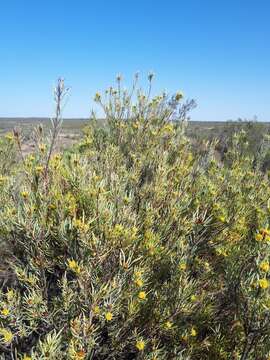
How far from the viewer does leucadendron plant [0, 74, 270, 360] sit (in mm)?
1986

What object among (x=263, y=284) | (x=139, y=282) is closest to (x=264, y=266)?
(x=263, y=284)

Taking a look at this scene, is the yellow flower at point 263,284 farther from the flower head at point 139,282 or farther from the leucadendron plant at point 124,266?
the flower head at point 139,282

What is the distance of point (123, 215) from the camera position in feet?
7.33

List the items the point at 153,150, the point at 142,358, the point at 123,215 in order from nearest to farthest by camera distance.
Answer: the point at 123,215 < the point at 142,358 < the point at 153,150

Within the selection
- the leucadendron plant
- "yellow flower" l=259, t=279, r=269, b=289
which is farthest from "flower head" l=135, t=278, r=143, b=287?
"yellow flower" l=259, t=279, r=269, b=289

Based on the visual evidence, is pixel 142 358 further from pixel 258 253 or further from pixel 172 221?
pixel 258 253

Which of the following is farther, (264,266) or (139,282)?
(139,282)

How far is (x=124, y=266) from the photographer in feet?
6.68

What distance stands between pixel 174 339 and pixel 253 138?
24.2 m

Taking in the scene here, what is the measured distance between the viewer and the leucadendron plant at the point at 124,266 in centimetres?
199

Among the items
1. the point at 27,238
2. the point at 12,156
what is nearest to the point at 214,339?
the point at 27,238

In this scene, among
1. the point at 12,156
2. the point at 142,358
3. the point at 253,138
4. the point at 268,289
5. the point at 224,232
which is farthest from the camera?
the point at 253,138

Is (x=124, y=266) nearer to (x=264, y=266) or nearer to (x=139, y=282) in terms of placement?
(x=139, y=282)

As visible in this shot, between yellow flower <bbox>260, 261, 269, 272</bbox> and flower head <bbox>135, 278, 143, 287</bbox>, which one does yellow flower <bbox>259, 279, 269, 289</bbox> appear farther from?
flower head <bbox>135, 278, 143, 287</bbox>
